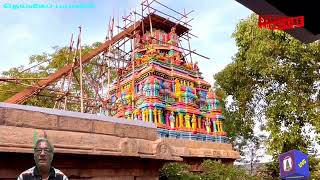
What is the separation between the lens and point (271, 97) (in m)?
16.9

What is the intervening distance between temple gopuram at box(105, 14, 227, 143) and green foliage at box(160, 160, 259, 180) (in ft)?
21.6

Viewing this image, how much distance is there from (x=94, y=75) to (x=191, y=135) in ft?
27.3

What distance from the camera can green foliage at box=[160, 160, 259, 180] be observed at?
855 centimetres

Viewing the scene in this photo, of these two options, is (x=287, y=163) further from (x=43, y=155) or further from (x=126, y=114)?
(x=126, y=114)

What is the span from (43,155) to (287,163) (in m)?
7.07

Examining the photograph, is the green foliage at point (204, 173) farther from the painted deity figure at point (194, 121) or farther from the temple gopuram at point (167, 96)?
the painted deity figure at point (194, 121)

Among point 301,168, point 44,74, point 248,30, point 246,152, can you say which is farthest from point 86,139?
point 246,152

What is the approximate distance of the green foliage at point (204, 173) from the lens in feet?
28.0

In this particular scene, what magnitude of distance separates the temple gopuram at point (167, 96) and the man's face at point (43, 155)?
14727 mm

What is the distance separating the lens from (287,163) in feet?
28.4

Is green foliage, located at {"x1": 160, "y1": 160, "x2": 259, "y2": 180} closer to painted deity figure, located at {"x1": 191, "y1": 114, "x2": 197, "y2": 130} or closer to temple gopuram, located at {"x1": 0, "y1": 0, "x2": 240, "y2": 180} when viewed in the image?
temple gopuram, located at {"x1": 0, "y1": 0, "x2": 240, "y2": 180}

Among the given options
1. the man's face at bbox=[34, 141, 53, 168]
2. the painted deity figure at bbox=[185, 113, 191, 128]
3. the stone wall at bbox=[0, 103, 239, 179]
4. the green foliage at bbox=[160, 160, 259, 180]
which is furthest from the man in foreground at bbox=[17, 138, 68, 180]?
the painted deity figure at bbox=[185, 113, 191, 128]

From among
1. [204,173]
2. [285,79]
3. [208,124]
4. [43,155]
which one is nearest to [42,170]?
[43,155]

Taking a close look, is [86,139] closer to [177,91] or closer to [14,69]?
[177,91]
